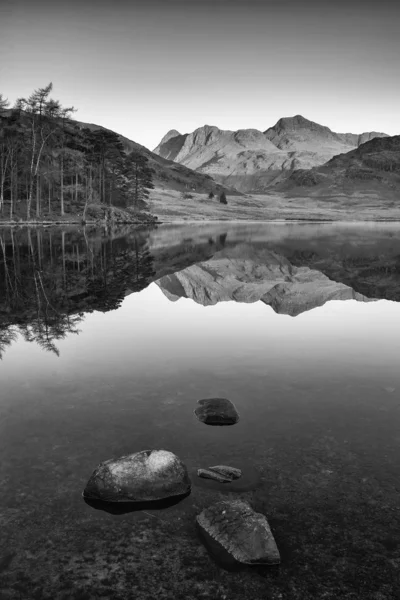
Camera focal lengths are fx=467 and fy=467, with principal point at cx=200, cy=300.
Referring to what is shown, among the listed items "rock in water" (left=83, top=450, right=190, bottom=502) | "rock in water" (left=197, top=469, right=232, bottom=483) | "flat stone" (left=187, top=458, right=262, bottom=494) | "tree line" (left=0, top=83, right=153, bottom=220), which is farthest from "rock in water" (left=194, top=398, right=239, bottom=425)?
"tree line" (left=0, top=83, right=153, bottom=220)

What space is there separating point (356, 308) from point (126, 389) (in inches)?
706

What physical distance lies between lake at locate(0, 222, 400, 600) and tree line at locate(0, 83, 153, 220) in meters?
70.3

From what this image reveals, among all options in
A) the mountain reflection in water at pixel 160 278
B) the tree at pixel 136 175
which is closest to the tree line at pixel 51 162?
the tree at pixel 136 175

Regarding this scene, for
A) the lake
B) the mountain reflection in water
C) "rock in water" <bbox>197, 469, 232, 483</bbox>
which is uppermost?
"rock in water" <bbox>197, 469, 232, 483</bbox>

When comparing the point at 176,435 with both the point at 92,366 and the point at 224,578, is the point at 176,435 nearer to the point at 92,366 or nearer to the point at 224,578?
the point at 224,578

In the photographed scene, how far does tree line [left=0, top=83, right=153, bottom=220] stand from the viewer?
8744 centimetres

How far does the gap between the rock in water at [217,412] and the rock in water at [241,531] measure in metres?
3.59

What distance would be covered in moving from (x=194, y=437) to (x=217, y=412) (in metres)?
1.08

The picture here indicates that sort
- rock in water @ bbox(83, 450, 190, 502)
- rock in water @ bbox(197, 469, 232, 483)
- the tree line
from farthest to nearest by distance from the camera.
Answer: the tree line < rock in water @ bbox(197, 469, 232, 483) < rock in water @ bbox(83, 450, 190, 502)

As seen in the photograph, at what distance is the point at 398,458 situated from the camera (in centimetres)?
1016

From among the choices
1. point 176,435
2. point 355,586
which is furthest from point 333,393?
point 355,586

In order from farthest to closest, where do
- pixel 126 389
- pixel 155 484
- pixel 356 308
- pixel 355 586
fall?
pixel 356 308 < pixel 126 389 < pixel 155 484 < pixel 355 586

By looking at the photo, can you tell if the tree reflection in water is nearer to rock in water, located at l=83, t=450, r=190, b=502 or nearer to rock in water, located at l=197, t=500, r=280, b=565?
rock in water, located at l=83, t=450, r=190, b=502

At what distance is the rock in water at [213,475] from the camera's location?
29.9 ft
